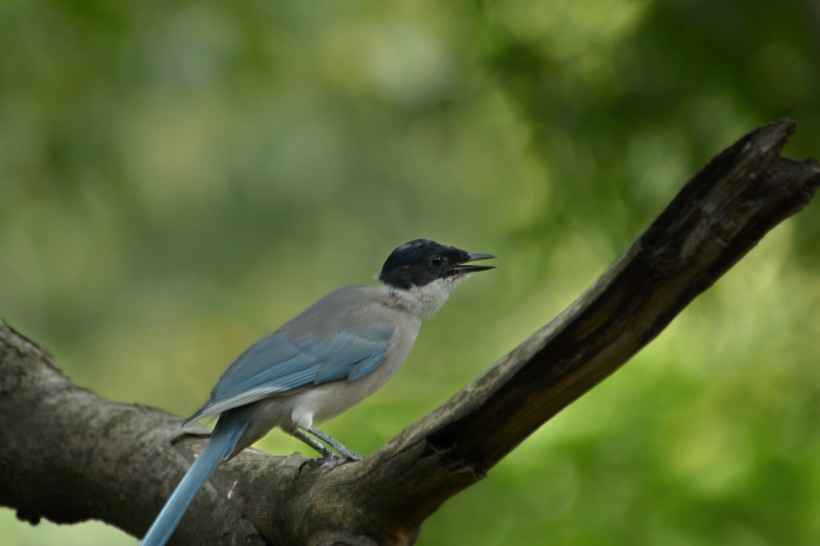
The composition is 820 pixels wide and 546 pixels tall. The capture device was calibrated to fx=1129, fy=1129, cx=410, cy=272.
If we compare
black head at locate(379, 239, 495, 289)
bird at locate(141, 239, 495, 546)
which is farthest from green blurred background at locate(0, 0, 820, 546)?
black head at locate(379, 239, 495, 289)

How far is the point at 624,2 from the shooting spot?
5172mm

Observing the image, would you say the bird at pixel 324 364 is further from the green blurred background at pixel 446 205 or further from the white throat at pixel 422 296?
the green blurred background at pixel 446 205

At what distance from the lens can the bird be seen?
3.77 m

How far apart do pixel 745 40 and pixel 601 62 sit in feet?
2.25

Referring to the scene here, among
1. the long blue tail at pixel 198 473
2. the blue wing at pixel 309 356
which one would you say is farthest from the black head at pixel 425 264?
the long blue tail at pixel 198 473

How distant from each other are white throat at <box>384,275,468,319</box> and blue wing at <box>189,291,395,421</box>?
9.9 inches

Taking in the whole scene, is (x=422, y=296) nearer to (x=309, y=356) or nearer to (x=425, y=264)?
(x=425, y=264)

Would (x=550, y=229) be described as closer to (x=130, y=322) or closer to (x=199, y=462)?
(x=199, y=462)

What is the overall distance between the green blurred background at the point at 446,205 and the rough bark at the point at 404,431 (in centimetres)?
88

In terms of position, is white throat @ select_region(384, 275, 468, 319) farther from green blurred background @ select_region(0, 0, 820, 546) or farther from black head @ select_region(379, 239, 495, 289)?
green blurred background @ select_region(0, 0, 820, 546)

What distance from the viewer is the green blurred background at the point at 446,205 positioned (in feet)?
13.8

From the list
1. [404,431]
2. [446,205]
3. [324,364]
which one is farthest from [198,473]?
[446,205]

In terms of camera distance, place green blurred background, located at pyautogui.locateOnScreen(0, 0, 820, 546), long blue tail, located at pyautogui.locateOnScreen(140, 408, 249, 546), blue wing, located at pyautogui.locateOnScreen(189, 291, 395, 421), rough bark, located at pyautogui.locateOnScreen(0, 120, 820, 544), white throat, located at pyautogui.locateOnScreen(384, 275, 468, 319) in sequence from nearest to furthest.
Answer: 1. rough bark, located at pyautogui.locateOnScreen(0, 120, 820, 544)
2. long blue tail, located at pyautogui.locateOnScreen(140, 408, 249, 546)
3. blue wing, located at pyautogui.locateOnScreen(189, 291, 395, 421)
4. green blurred background, located at pyautogui.locateOnScreen(0, 0, 820, 546)
5. white throat, located at pyautogui.locateOnScreen(384, 275, 468, 319)

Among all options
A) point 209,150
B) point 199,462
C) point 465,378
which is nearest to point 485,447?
point 199,462
